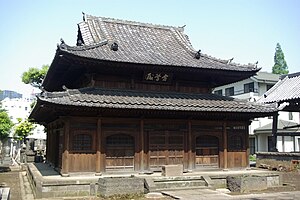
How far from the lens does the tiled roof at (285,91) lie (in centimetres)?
2829

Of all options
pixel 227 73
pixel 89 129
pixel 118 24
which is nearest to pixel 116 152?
pixel 89 129

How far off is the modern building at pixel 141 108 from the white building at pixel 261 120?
22.8 m

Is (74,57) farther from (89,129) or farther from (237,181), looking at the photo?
(237,181)

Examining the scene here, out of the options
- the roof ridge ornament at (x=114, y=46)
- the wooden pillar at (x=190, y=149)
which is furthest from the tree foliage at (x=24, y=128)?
the wooden pillar at (x=190, y=149)

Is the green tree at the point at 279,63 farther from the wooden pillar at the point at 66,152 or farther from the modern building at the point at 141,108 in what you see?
the wooden pillar at the point at 66,152

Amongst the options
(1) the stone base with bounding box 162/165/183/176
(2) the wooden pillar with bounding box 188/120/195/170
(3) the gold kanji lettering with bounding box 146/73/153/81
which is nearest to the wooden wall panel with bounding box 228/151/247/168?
(2) the wooden pillar with bounding box 188/120/195/170

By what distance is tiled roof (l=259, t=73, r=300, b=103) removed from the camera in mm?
28288

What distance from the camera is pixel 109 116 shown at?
18156mm

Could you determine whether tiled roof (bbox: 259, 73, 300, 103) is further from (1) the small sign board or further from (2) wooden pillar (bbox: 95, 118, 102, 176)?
(2) wooden pillar (bbox: 95, 118, 102, 176)

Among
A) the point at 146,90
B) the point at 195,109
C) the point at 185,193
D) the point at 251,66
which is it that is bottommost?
the point at 185,193

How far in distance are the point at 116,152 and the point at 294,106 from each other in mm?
18226

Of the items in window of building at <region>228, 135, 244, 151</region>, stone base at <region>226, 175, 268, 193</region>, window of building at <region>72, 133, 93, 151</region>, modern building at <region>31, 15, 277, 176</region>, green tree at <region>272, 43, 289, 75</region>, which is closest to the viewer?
stone base at <region>226, 175, 268, 193</region>

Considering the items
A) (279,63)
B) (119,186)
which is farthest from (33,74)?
(279,63)

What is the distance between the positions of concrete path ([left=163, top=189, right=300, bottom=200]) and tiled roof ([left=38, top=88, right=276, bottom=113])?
4.43 meters
